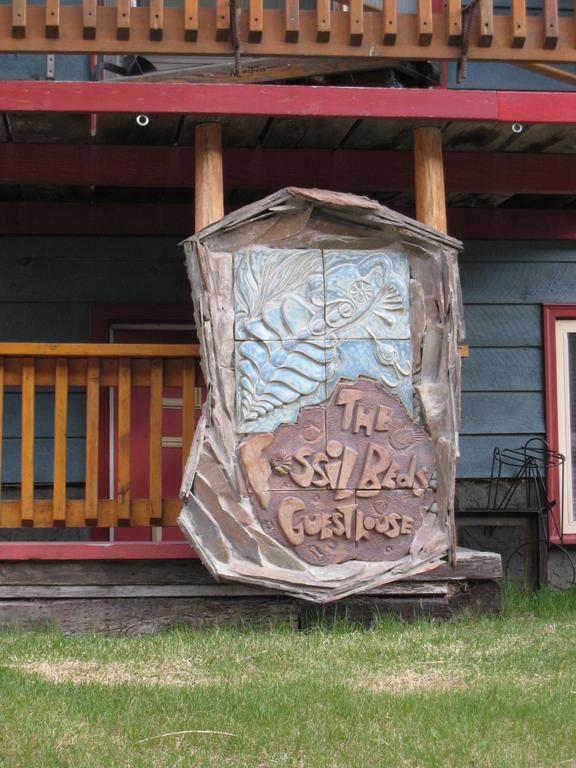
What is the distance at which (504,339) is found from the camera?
27.3ft

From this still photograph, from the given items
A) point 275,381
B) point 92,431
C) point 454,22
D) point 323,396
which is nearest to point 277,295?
point 275,381

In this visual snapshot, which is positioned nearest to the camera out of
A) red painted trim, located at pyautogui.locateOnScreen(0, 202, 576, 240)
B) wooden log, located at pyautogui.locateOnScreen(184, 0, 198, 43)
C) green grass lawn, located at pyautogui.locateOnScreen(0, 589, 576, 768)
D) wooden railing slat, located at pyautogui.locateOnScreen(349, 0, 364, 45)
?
green grass lawn, located at pyautogui.locateOnScreen(0, 589, 576, 768)

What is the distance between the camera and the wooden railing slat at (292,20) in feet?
20.2

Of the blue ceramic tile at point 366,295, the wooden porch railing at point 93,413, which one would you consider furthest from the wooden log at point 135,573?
the blue ceramic tile at point 366,295

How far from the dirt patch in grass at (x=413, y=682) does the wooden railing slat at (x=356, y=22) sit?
11.1 feet

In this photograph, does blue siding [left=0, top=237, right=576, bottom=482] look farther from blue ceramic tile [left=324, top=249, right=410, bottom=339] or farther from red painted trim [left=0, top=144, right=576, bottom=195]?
blue ceramic tile [left=324, top=249, right=410, bottom=339]

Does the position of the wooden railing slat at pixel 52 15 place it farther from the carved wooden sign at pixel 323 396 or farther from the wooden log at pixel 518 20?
the wooden log at pixel 518 20

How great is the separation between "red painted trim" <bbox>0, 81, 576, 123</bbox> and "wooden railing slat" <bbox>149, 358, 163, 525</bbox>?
137 cm

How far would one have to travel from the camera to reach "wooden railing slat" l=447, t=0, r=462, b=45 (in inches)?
249

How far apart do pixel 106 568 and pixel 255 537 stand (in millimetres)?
929

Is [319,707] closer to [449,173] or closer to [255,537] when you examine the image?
[255,537]

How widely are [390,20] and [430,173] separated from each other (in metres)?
0.85

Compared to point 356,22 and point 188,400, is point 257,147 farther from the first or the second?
point 188,400

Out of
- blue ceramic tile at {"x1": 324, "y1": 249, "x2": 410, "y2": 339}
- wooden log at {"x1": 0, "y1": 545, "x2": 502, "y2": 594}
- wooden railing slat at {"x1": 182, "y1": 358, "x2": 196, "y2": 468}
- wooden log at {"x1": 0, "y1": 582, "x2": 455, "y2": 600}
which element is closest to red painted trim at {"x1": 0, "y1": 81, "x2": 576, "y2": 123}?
blue ceramic tile at {"x1": 324, "y1": 249, "x2": 410, "y2": 339}
